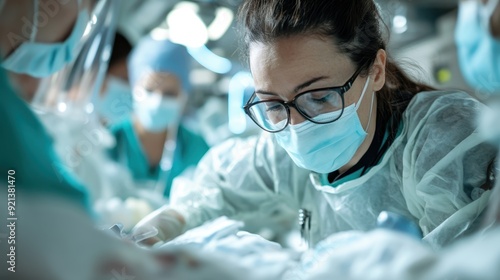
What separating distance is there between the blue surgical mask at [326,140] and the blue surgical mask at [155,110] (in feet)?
5.00

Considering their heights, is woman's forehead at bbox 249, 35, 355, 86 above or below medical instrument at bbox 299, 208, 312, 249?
above

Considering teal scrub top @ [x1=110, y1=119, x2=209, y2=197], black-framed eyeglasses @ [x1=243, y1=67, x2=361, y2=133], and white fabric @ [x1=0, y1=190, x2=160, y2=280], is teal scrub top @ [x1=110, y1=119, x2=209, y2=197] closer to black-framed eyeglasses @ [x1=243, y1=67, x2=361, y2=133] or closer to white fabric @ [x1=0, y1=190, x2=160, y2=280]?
black-framed eyeglasses @ [x1=243, y1=67, x2=361, y2=133]

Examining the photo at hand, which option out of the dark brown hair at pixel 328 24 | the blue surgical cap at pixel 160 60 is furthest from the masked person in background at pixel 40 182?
the blue surgical cap at pixel 160 60

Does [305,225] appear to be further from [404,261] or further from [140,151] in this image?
[140,151]

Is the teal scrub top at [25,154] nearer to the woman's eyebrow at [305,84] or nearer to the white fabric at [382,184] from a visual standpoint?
the woman's eyebrow at [305,84]

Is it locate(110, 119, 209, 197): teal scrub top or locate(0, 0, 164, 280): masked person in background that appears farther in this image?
locate(110, 119, 209, 197): teal scrub top

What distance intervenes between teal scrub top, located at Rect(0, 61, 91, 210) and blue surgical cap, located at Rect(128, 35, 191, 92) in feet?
6.08

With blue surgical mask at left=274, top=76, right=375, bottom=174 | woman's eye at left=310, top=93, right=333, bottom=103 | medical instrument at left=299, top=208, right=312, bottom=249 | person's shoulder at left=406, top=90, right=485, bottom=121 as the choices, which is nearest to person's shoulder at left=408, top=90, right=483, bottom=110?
person's shoulder at left=406, top=90, right=485, bottom=121

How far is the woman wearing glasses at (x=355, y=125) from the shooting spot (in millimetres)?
1064

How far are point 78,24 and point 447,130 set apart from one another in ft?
2.83

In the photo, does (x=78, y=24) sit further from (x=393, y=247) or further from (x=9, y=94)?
(x=393, y=247)

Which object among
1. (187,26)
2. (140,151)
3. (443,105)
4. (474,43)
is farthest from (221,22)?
(443,105)

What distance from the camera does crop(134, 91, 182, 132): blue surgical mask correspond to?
261 cm

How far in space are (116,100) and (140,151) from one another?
0.56m
